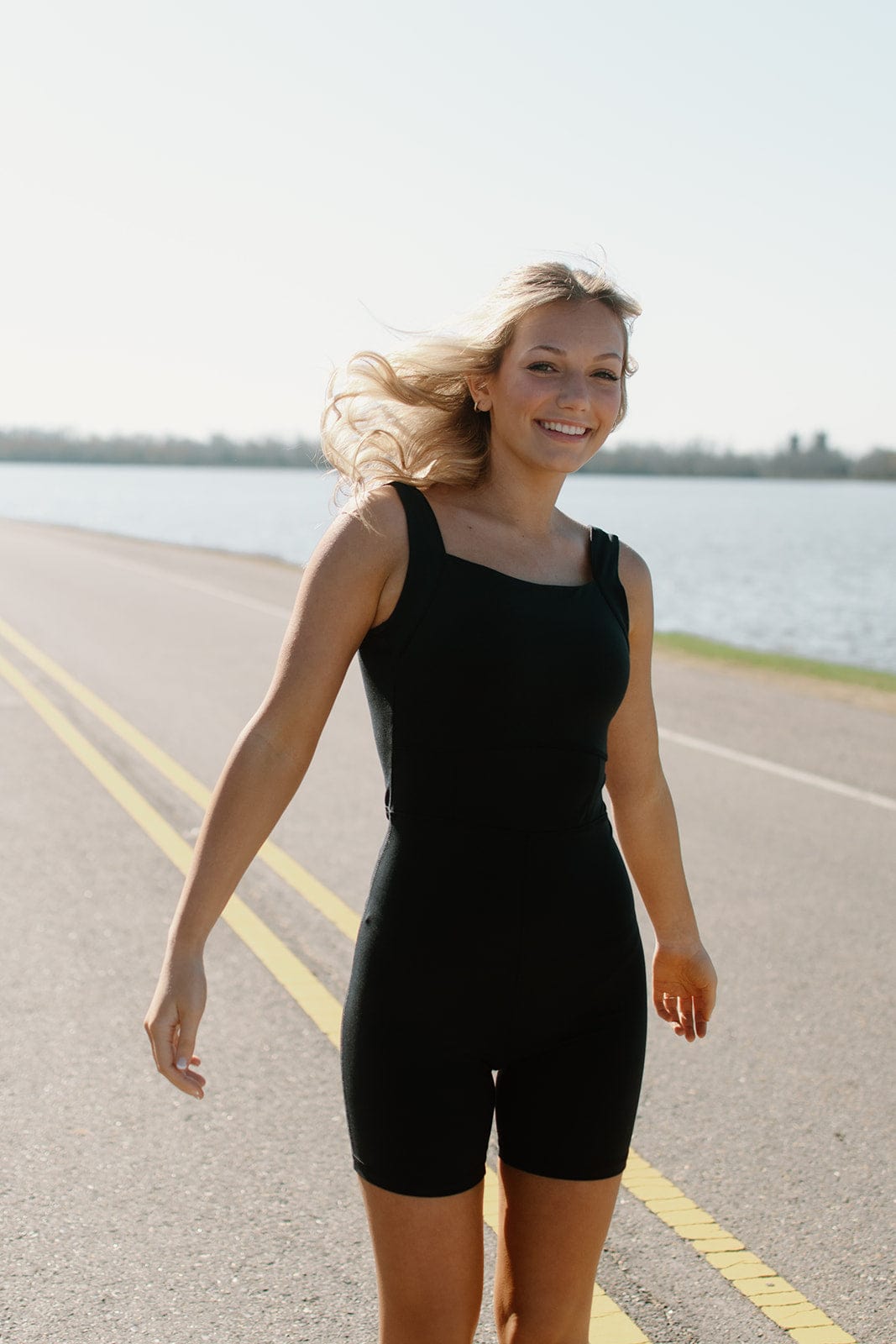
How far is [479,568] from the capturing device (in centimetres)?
236

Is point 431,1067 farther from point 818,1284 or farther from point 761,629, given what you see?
point 761,629

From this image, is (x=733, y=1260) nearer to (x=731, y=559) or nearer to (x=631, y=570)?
(x=631, y=570)

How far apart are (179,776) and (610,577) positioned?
→ 6.82m

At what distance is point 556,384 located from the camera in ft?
8.12

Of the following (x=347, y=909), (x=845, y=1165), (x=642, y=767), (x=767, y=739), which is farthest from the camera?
(x=767, y=739)

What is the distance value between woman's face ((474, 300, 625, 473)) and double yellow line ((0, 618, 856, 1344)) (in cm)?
185

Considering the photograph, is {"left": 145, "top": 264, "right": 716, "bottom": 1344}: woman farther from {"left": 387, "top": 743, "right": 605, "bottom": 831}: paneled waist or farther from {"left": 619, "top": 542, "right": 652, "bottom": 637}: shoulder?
{"left": 619, "top": 542, "right": 652, "bottom": 637}: shoulder

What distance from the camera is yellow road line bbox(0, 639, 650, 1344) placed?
10.8 feet

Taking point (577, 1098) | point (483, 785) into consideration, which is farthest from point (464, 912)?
point (577, 1098)

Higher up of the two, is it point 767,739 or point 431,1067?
point 431,1067

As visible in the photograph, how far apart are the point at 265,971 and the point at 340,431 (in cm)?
328

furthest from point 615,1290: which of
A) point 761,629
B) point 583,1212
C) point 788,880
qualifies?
point 761,629

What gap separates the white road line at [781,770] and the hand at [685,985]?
20.9ft

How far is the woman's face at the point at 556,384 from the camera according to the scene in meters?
2.47
